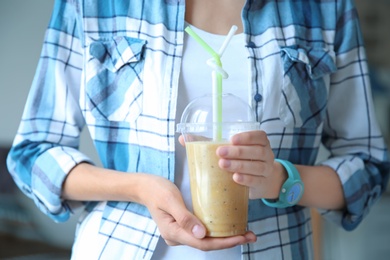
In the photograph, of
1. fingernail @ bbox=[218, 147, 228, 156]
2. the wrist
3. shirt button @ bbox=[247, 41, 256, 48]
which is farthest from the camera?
shirt button @ bbox=[247, 41, 256, 48]

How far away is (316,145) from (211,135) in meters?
0.44

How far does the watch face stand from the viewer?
1.17 metres

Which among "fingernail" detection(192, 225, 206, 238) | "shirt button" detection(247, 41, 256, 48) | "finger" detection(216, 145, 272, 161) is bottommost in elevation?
"fingernail" detection(192, 225, 206, 238)

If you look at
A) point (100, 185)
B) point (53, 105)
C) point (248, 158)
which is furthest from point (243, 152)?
point (53, 105)

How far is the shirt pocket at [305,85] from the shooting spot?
49.6 inches

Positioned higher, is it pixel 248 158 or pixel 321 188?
pixel 248 158

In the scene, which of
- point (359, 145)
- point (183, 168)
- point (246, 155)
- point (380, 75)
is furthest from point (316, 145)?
point (380, 75)

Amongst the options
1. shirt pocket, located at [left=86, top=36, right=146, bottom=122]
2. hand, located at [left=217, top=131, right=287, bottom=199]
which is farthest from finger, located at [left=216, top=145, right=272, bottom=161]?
shirt pocket, located at [left=86, top=36, right=146, bottom=122]

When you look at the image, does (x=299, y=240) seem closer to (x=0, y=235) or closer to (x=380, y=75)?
(x=0, y=235)

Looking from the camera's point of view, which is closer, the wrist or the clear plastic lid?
the clear plastic lid

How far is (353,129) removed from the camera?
141cm

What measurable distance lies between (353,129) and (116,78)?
0.54 m

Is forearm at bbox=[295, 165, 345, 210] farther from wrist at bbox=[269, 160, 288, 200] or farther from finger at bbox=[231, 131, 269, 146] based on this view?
finger at bbox=[231, 131, 269, 146]

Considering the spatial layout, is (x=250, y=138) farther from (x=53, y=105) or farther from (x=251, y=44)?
(x=53, y=105)
